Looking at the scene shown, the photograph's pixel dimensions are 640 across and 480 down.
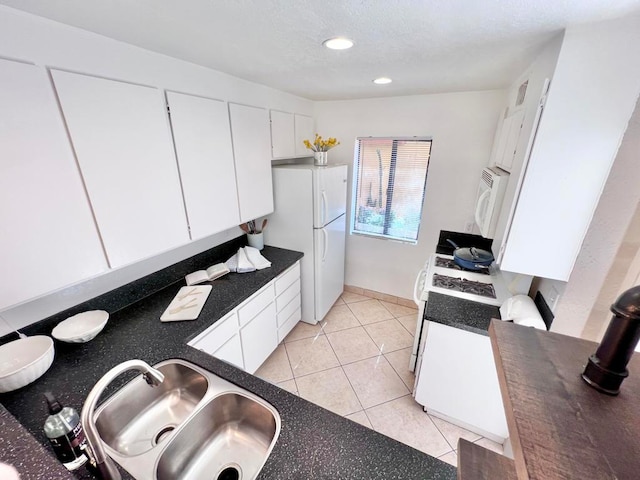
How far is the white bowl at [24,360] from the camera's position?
3.47 ft

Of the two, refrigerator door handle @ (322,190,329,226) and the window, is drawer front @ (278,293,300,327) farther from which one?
the window

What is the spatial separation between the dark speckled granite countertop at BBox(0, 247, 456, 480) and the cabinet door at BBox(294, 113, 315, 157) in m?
1.70

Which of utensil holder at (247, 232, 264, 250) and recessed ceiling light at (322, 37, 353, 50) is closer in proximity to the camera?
recessed ceiling light at (322, 37, 353, 50)

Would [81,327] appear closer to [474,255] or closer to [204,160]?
[204,160]

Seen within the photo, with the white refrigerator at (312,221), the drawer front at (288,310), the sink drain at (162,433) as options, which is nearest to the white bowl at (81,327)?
the sink drain at (162,433)

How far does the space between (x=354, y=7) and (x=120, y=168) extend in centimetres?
122

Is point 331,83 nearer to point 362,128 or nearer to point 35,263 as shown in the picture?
point 362,128

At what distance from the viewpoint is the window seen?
9.02ft

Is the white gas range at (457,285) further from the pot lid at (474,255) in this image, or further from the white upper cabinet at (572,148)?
the white upper cabinet at (572,148)

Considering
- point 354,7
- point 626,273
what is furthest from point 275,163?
point 626,273

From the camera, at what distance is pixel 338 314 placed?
3033mm

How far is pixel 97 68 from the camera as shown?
1.17 meters

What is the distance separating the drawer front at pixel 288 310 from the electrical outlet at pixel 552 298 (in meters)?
1.87

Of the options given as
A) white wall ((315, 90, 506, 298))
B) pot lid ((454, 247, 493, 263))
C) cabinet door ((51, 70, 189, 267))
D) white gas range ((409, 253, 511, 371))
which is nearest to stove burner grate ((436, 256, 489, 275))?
white gas range ((409, 253, 511, 371))
